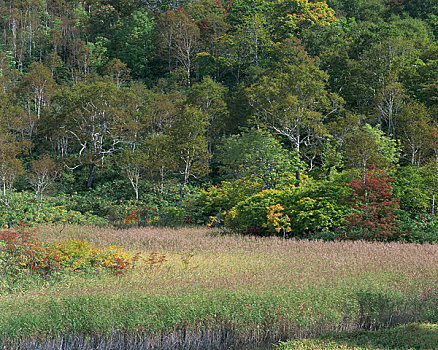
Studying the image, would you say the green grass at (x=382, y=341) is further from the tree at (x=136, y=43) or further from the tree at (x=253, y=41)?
the tree at (x=136, y=43)

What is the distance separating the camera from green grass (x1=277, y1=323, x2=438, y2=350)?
24.8 feet

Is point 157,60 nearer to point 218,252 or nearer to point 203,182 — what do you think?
point 203,182

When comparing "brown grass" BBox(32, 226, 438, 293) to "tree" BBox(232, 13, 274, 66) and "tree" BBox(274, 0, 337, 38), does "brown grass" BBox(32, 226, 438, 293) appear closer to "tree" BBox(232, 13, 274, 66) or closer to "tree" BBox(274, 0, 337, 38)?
"tree" BBox(232, 13, 274, 66)

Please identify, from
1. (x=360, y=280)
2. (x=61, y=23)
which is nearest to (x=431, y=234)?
(x=360, y=280)

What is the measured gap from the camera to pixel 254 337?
8.67 m

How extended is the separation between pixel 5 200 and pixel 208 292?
68.8 feet

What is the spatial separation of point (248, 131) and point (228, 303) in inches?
815

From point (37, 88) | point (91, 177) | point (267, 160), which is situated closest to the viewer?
point (267, 160)

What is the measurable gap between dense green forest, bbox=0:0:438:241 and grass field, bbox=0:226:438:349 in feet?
22.5

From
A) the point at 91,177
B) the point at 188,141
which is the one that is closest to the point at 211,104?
the point at 91,177

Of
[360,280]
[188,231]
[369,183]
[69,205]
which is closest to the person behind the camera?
[360,280]

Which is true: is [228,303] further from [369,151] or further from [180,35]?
[180,35]

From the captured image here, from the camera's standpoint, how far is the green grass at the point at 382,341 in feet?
24.8

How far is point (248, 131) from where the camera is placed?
28844 mm
